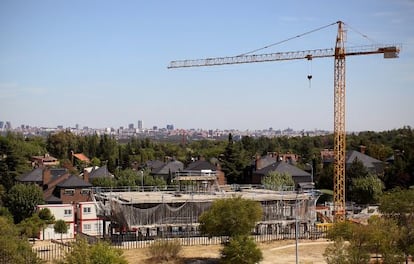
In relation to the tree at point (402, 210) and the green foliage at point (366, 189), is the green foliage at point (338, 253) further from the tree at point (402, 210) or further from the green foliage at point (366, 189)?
the green foliage at point (366, 189)

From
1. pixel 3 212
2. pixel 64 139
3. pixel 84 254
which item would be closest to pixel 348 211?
pixel 3 212

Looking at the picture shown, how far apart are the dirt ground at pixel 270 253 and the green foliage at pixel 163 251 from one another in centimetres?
65

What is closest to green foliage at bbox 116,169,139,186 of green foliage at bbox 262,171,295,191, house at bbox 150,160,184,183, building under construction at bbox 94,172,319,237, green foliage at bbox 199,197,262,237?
house at bbox 150,160,184,183

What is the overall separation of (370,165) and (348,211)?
2170 centimetres

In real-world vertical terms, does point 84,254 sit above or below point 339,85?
below

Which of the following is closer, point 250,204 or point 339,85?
point 250,204

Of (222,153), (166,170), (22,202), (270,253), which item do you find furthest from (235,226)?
(222,153)

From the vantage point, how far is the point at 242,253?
35812mm

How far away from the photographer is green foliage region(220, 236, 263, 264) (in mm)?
35719

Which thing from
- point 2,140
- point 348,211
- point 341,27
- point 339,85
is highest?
point 341,27

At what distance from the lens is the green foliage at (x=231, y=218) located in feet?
124

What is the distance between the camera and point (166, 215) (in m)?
49.2

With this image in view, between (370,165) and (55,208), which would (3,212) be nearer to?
(55,208)

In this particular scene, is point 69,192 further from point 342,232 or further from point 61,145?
point 61,145
